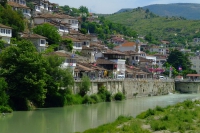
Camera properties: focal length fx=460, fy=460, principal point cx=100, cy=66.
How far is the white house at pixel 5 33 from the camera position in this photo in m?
63.0

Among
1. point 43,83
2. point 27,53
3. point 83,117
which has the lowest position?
point 83,117

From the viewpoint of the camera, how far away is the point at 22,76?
45031mm

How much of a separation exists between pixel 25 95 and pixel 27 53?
4273 millimetres

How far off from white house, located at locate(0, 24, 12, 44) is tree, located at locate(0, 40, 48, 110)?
1679 cm

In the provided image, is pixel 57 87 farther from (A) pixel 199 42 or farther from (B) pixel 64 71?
(A) pixel 199 42

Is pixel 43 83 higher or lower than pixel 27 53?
lower

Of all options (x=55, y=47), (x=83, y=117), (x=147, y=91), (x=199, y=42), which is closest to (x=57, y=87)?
(x=83, y=117)

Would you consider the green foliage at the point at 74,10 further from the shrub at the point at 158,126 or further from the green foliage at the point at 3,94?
the shrub at the point at 158,126

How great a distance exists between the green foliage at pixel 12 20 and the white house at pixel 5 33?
3241 mm

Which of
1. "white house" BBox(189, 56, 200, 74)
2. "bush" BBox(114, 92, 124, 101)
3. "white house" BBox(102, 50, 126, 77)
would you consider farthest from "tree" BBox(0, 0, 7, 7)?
"white house" BBox(189, 56, 200, 74)

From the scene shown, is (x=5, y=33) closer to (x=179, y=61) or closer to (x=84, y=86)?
(x=84, y=86)

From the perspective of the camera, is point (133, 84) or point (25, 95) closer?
point (25, 95)

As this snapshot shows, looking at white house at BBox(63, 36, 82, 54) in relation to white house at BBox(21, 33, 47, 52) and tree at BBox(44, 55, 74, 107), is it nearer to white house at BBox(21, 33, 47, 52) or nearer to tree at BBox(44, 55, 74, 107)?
white house at BBox(21, 33, 47, 52)

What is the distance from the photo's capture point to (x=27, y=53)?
46375mm
